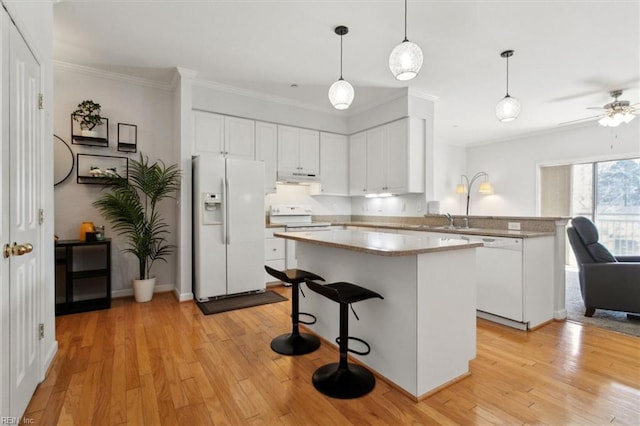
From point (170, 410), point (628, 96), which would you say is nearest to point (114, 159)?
point (170, 410)

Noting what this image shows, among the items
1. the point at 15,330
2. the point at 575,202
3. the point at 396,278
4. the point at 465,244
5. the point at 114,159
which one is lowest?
the point at 15,330

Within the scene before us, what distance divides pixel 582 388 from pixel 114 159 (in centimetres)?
499

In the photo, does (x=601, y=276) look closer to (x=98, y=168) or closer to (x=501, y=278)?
(x=501, y=278)

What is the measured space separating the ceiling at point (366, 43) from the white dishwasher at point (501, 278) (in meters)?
1.98

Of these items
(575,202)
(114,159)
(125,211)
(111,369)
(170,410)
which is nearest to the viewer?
(170,410)

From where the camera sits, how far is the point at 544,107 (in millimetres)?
4980

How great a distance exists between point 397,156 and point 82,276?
419 centimetres

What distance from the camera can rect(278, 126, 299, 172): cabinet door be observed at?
4.81 metres

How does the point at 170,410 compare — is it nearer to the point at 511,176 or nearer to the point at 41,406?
the point at 41,406

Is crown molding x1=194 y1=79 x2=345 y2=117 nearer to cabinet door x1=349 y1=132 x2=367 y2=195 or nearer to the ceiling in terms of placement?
the ceiling

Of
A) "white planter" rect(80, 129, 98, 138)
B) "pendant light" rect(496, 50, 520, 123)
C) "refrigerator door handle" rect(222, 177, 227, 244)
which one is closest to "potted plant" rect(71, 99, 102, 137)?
"white planter" rect(80, 129, 98, 138)

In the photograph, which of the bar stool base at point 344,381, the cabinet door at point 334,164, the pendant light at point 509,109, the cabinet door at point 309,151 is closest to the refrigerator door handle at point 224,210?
the cabinet door at point 309,151

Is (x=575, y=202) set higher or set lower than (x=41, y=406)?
higher

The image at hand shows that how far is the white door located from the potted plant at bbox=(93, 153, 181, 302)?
5.41ft
